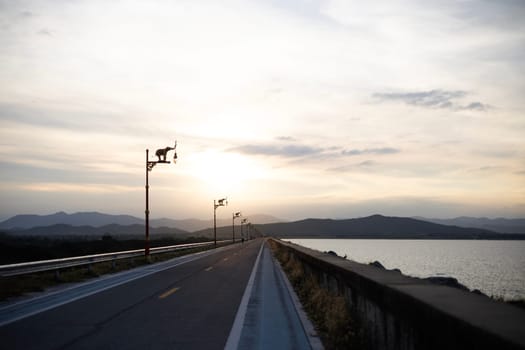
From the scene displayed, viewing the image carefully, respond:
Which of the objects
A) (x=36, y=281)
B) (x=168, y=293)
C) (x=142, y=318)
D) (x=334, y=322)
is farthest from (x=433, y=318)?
(x=36, y=281)

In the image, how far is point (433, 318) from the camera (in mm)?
4434

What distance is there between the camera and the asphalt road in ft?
26.7

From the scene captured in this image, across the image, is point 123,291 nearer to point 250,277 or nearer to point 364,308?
point 250,277

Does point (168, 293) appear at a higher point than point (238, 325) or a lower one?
lower

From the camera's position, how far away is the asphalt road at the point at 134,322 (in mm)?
8133

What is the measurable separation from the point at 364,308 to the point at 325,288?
16.5 ft

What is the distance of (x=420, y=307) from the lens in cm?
480

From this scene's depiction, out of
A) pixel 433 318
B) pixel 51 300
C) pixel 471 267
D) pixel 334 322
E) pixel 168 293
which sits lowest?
pixel 471 267

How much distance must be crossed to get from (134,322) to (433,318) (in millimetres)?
7245

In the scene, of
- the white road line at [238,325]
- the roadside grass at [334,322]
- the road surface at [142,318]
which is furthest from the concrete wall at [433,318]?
the white road line at [238,325]

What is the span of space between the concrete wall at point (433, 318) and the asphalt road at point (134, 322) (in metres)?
2.75

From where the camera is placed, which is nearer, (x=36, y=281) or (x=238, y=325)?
(x=238, y=325)

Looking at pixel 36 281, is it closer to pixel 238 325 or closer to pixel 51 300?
pixel 51 300

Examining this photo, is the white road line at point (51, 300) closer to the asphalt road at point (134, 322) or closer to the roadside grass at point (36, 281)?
the asphalt road at point (134, 322)
